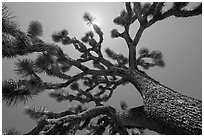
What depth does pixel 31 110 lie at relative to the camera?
5.58m

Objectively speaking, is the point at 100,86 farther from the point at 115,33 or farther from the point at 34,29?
the point at 34,29

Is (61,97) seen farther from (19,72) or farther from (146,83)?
(146,83)

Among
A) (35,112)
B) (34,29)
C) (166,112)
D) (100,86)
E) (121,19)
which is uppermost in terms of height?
(121,19)

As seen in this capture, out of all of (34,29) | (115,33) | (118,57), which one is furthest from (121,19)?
(34,29)

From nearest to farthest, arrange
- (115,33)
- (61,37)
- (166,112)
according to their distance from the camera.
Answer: (166,112), (115,33), (61,37)

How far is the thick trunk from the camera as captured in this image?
2.67m

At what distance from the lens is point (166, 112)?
3004 mm

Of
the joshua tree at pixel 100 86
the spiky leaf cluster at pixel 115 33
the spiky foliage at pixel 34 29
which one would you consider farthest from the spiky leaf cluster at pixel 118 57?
the spiky foliage at pixel 34 29

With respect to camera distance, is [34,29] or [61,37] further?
[61,37]

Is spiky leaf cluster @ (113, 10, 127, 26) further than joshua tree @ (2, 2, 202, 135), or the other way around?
spiky leaf cluster @ (113, 10, 127, 26)

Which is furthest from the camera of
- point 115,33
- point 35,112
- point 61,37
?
point 61,37

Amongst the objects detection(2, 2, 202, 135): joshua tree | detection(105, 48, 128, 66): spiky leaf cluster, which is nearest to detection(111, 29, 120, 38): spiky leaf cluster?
detection(2, 2, 202, 135): joshua tree

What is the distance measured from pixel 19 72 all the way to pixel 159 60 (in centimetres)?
A: 443

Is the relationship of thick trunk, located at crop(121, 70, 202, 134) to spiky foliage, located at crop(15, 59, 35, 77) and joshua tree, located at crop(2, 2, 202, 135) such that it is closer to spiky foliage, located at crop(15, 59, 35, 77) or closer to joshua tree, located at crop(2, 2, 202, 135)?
joshua tree, located at crop(2, 2, 202, 135)
